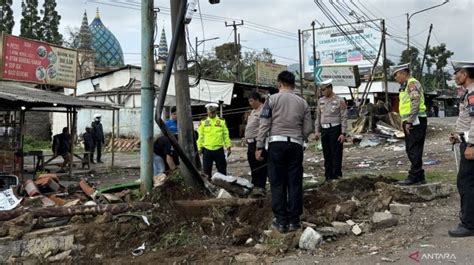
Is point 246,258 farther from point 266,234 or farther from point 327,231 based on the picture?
point 327,231

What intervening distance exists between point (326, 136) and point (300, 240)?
11.3ft

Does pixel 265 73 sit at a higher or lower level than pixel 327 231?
higher

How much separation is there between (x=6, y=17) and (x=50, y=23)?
4297 mm

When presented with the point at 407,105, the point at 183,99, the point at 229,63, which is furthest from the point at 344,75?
the point at 229,63

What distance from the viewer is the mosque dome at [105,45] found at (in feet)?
167

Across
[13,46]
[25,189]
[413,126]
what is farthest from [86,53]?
[413,126]

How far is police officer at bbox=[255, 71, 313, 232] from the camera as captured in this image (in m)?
5.54


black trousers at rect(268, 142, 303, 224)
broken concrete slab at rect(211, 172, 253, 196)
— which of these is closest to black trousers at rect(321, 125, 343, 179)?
broken concrete slab at rect(211, 172, 253, 196)

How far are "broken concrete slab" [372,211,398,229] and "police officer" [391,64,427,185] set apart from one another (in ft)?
5.99

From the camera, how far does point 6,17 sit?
41.6 meters

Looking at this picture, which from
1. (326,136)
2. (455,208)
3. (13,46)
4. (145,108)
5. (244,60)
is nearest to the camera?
(455,208)

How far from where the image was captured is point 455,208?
21.4ft

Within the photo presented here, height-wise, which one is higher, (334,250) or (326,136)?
(326,136)

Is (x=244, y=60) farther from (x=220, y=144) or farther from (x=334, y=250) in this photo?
(x=334, y=250)
